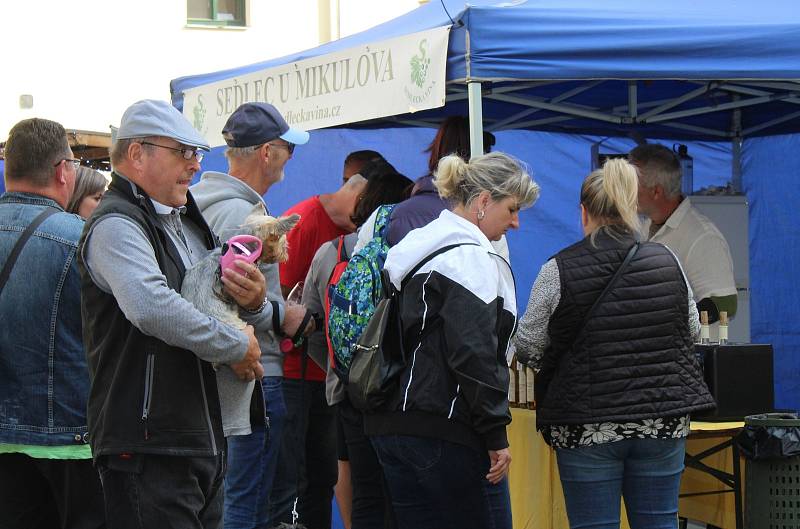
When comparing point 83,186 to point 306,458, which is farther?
point 306,458

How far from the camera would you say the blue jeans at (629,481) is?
3680 mm

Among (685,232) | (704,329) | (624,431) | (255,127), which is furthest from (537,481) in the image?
(255,127)

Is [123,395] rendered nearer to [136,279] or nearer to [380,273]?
[136,279]

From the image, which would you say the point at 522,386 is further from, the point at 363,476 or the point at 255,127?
the point at 255,127

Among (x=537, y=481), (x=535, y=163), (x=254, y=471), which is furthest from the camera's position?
(x=535, y=163)

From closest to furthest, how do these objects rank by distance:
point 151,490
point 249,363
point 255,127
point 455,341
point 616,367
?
point 151,490
point 249,363
point 455,341
point 616,367
point 255,127

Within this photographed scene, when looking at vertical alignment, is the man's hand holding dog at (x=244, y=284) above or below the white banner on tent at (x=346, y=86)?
below

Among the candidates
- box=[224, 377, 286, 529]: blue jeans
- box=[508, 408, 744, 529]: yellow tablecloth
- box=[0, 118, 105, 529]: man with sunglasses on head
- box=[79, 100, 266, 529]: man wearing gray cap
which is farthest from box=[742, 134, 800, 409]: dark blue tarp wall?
box=[79, 100, 266, 529]: man wearing gray cap

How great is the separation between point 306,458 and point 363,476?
467 millimetres

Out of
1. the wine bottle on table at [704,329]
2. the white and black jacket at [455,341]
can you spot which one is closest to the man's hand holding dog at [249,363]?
the white and black jacket at [455,341]

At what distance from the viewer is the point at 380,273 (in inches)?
149

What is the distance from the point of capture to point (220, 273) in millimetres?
2793

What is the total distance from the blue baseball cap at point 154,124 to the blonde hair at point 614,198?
1.53 meters

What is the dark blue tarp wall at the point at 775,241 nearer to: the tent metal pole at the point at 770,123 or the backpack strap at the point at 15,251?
the tent metal pole at the point at 770,123
